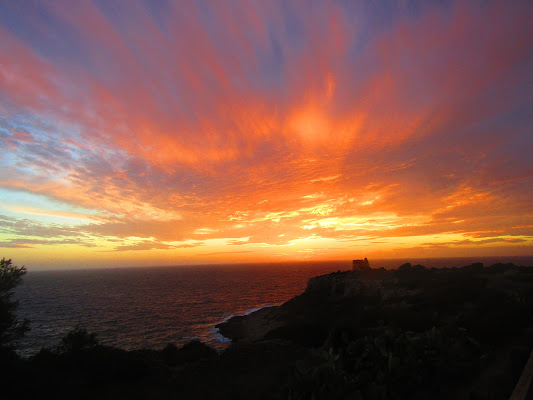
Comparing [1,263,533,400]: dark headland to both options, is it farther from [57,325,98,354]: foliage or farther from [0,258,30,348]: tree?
[0,258,30,348]: tree

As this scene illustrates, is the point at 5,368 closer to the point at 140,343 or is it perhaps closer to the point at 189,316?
the point at 140,343

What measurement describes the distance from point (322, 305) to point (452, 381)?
41796 millimetres

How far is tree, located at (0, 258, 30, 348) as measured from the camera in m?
19.9

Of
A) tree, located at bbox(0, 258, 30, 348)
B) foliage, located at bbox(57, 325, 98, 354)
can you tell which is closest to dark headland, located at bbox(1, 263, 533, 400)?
foliage, located at bbox(57, 325, 98, 354)

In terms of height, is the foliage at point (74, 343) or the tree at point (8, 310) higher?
the tree at point (8, 310)

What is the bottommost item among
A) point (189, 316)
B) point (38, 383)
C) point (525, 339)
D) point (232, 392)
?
point (189, 316)

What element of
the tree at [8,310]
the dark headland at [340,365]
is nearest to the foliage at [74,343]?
the dark headland at [340,365]

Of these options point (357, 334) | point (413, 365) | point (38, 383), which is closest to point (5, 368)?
point (38, 383)

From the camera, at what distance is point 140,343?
35688mm

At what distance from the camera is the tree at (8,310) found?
19906 mm

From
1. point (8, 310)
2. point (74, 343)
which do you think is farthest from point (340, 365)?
point (8, 310)

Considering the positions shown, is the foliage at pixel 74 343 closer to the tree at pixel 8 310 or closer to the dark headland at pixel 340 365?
the dark headland at pixel 340 365

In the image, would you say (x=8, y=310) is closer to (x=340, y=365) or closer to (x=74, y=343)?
(x=74, y=343)

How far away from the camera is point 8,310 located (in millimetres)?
20656
